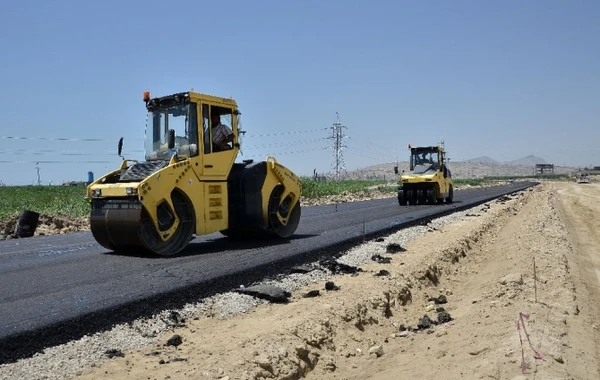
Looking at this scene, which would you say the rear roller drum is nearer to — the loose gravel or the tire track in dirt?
the loose gravel

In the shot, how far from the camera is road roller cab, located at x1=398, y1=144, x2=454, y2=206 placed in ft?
84.4

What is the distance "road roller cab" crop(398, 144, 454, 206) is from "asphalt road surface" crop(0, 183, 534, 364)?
13.8 metres

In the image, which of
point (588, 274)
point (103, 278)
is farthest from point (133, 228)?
point (588, 274)

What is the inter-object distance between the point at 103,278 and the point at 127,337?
2.46 m

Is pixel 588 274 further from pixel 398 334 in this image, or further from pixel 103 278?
pixel 103 278

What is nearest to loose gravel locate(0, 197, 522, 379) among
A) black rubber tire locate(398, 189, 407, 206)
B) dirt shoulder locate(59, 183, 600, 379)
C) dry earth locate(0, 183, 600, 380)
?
dry earth locate(0, 183, 600, 380)

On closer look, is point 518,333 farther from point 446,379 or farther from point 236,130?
point 236,130

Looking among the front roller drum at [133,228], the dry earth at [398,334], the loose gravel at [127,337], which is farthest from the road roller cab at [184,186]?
the dry earth at [398,334]

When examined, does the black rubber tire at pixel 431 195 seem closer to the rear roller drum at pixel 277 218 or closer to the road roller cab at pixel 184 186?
the rear roller drum at pixel 277 218

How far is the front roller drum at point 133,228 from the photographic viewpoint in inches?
349

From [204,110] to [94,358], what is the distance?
611 centimetres

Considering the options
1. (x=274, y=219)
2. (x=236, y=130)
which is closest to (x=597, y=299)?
(x=274, y=219)

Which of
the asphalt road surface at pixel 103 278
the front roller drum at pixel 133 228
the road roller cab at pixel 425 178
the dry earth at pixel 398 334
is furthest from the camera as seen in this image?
the road roller cab at pixel 425 178

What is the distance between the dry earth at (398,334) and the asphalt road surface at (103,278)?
23.8 inches
